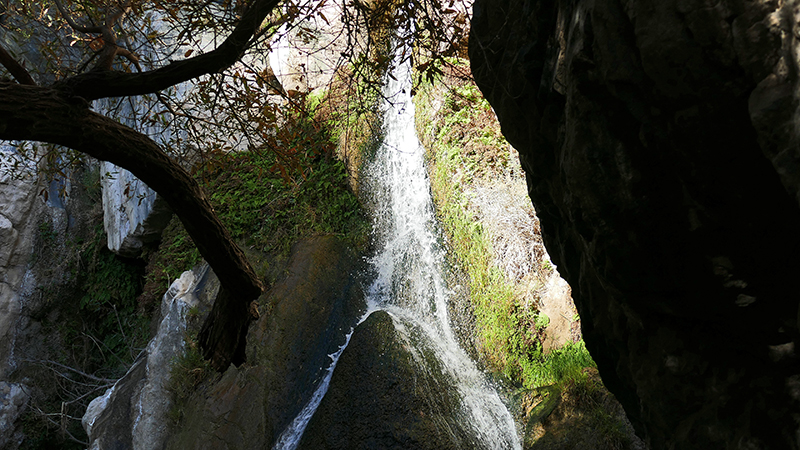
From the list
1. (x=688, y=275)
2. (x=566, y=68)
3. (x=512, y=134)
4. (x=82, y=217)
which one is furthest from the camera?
(x=82, y=217)

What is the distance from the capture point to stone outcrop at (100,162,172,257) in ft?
28.4

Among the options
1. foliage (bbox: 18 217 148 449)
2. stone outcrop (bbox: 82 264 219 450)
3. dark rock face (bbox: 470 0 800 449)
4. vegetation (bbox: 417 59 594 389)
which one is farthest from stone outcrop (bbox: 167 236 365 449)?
dark rock face (bbox: 470 0 800 449)

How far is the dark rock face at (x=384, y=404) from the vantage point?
13.9 ft

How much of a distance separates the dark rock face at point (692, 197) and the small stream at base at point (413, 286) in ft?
6.69

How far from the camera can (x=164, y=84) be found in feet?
10.2

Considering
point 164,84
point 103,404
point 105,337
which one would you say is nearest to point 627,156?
point 164,84

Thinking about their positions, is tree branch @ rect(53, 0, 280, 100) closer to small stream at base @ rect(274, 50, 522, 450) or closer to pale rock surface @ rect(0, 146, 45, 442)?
small stream at base @ rect(274, 50, 522, 450)

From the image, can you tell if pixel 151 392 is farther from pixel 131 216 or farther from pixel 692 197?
pixel 692 197

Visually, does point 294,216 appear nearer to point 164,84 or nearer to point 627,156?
point 164,84

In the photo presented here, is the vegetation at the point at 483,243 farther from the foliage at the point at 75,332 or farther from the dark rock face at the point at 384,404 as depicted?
the foliage at the point at 75,332

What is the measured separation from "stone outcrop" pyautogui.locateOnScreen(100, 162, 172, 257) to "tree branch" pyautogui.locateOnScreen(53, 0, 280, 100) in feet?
19.6

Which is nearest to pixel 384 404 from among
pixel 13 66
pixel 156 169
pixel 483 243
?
pixel 483 243


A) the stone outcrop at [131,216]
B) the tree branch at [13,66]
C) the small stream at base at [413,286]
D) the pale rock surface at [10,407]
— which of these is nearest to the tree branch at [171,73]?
the tree branch at [13,66]

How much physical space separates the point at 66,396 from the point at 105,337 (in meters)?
1.18
